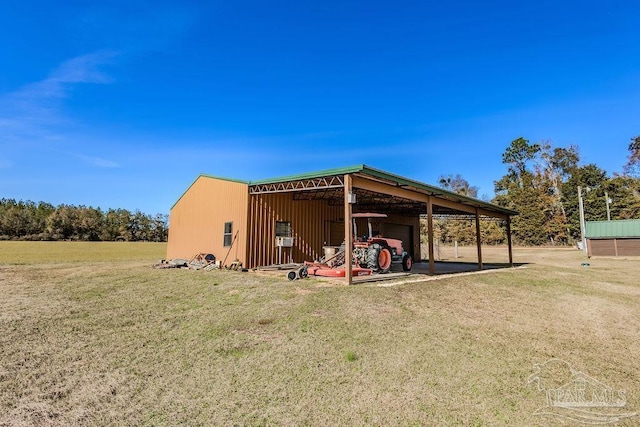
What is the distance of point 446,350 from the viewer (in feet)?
14.2

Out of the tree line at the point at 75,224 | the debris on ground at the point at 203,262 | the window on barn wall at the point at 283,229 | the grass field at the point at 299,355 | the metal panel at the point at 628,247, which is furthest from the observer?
the tree line at the point at 75,224

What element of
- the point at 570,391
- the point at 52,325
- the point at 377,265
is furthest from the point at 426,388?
the point at 377,265

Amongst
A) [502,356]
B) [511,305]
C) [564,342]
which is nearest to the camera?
[502,356]

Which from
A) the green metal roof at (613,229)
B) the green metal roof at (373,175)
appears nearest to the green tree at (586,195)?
the green metal roof at (613,229)

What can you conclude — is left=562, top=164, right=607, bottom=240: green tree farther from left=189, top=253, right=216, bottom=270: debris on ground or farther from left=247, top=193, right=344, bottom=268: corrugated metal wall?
left=189, top=253, right=216, bottom=270: debris on ground

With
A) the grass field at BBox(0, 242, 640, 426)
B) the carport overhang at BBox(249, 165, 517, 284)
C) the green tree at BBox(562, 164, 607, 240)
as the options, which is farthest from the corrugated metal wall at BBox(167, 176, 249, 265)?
the green tree at BBox(562, 164, 607, 240)

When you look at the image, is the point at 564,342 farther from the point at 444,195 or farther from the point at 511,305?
the point at 444,195

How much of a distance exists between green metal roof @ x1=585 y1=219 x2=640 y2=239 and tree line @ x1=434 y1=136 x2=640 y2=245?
905cm

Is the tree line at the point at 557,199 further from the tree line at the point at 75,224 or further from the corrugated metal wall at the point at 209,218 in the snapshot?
the tree line at the point at 75,224

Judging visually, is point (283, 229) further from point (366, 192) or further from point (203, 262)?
point (366, 192)

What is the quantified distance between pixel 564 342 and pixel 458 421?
10.3 feet

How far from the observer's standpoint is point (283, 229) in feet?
43.9

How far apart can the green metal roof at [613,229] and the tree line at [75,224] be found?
192 ft

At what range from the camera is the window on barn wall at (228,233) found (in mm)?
12812
